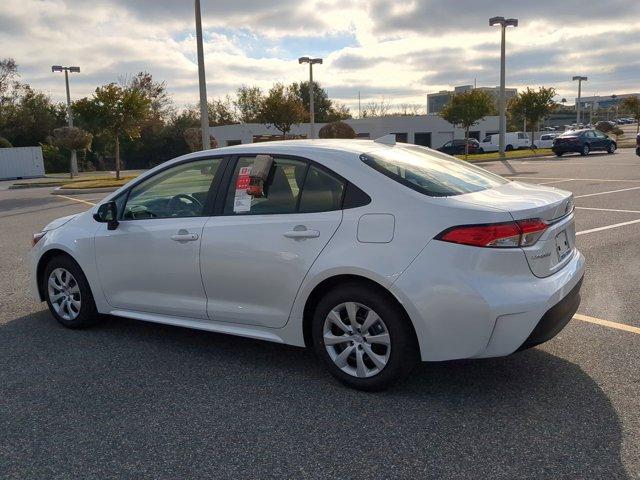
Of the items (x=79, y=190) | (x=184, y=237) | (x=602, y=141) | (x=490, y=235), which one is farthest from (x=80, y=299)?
(x=602, y=141)

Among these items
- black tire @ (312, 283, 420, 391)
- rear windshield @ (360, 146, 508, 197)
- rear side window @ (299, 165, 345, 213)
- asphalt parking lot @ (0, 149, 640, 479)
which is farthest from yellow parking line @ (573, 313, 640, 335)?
rear side window @ (299, 165, 345, 213)

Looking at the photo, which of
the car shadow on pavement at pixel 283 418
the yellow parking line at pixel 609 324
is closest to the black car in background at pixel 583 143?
the yellow parking line at pixel 609 324

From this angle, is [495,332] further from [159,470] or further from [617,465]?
[159,470]

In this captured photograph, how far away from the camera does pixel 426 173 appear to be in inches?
164

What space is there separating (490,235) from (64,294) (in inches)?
149

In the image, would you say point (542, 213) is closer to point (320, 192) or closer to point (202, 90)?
point (320, 192)

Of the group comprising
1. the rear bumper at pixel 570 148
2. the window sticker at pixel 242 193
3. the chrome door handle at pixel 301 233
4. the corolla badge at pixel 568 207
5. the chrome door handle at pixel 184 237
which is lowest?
the rear bumper at pixel 570 148

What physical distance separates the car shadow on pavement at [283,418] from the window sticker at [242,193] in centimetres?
115

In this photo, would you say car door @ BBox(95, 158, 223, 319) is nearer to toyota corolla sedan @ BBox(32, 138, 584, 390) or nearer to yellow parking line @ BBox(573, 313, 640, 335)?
toyota corolla sedan @ BBox(32, 138, 584, 390)

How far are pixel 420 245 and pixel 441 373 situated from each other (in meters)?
1.09

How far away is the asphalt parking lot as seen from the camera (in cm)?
307

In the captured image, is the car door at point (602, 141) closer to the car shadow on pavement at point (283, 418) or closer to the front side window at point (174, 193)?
the car shadow on pavement at point (283, 418)

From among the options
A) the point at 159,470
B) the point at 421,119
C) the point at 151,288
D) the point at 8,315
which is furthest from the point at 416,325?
the point at 421,119

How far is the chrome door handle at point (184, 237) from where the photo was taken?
4.44 metres
